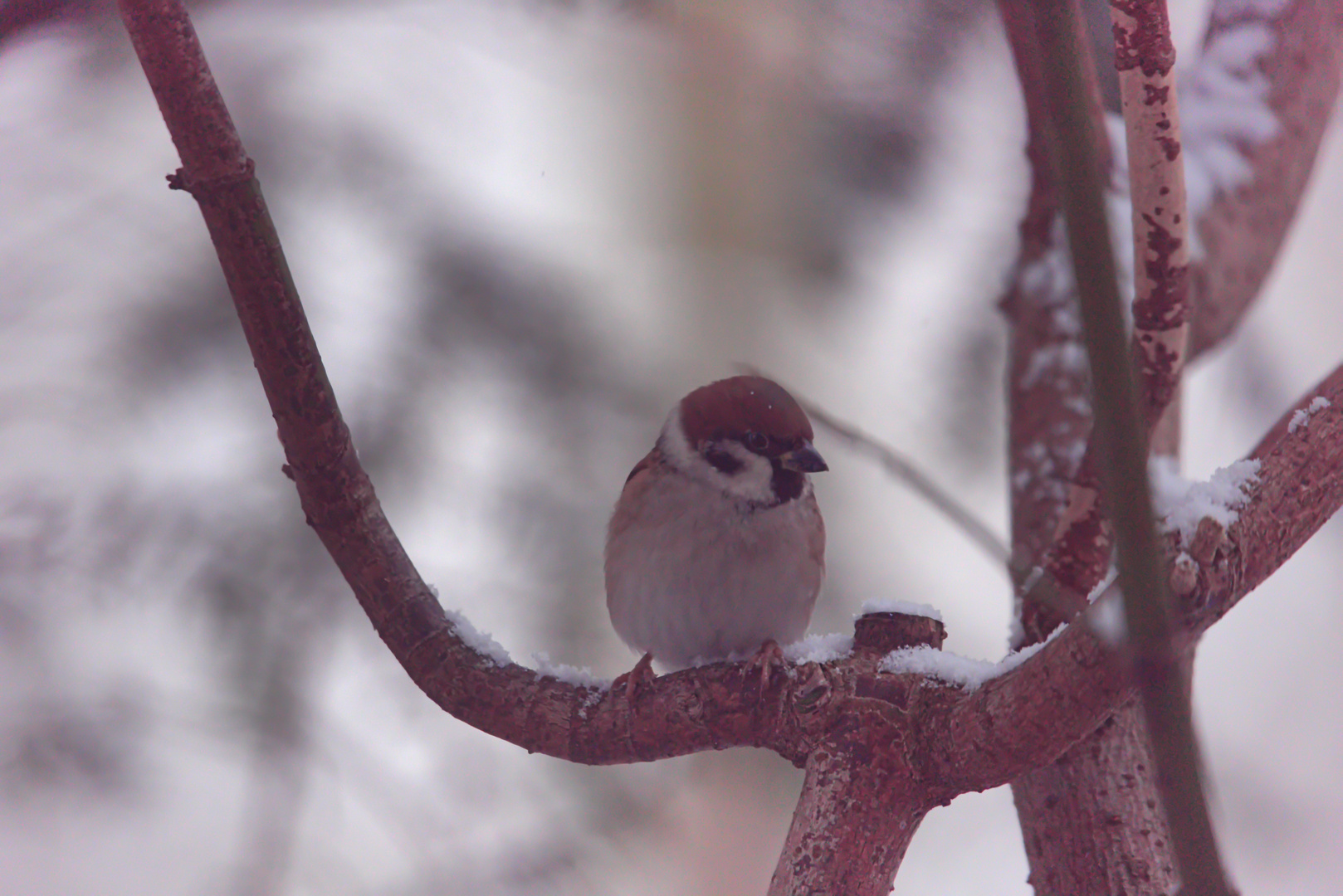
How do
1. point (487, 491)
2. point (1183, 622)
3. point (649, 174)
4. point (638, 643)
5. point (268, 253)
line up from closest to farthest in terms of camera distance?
point (1183, 622), point (268, 253), point (638, 643), point (487, 491), point (649, 174)

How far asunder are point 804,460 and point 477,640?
74 cm

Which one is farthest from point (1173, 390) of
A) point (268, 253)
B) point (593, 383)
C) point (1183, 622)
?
point (268, 253)

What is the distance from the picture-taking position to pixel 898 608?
5.44ft

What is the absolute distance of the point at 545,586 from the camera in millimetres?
2875

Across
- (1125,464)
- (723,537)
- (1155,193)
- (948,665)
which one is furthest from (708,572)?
(1125,464)

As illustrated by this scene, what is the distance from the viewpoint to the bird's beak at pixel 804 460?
2078 millimetres

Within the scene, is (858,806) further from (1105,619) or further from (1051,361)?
(1051,361)

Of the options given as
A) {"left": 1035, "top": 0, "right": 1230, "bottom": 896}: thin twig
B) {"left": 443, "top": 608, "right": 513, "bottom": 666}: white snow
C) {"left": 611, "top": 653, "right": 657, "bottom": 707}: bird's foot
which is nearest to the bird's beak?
{"left": 611, "top": 653, "right": 657, "bottom": 707}: bird's foot

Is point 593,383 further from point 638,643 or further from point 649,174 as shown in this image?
point 638,643

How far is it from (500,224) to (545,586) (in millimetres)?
1063

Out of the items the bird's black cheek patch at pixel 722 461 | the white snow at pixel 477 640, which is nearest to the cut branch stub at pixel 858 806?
the white snow at pixel 477 640

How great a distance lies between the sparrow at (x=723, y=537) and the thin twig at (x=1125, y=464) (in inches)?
57.2

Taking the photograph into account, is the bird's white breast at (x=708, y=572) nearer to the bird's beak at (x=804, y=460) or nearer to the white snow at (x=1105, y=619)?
the bird's beak at (x=804, y=460)

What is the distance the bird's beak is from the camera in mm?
2078
